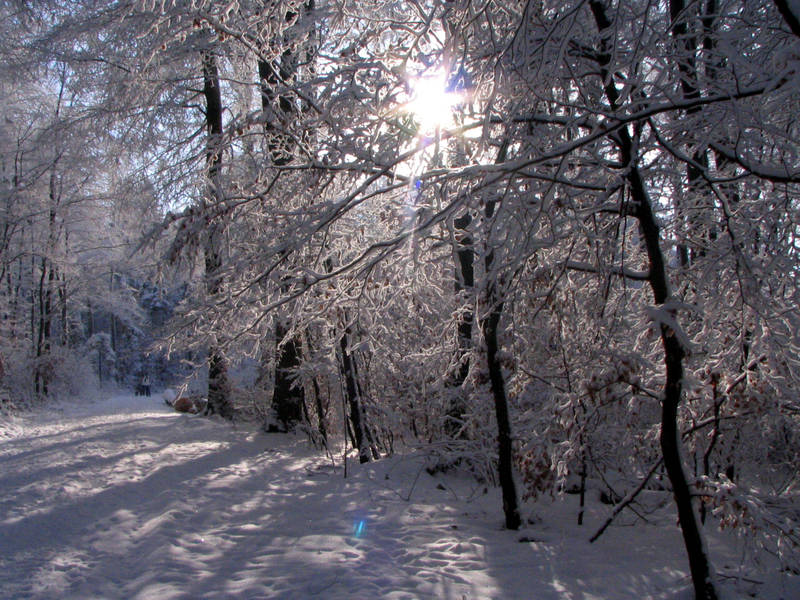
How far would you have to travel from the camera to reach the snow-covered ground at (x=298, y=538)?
3.57m

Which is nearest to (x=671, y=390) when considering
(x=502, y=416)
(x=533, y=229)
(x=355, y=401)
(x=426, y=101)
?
(x=533, y=229)

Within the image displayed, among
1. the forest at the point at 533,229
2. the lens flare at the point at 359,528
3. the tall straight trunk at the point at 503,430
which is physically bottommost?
the lens flare at the point at 359,528

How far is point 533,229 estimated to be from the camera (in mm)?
2646

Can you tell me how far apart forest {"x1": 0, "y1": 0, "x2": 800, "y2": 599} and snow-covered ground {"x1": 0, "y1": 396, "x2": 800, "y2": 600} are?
0.41m

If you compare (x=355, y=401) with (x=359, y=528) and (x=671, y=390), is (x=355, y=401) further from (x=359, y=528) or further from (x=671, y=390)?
(x=671, y=390)

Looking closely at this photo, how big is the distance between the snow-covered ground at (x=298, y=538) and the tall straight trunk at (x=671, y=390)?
1.37 ft

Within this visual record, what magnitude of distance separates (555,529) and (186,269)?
15.3 feet

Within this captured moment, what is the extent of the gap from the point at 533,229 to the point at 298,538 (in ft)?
11.3

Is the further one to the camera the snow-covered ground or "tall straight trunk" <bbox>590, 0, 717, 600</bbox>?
the snow-covered ground

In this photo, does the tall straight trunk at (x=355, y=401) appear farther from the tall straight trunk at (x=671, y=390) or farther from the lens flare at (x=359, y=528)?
the tall straight trunk at (x=671, y=390)

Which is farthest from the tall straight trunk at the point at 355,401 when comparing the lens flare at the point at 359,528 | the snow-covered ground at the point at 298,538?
the lens flare at the point at 359,528

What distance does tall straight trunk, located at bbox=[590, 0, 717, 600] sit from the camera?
3.31 m

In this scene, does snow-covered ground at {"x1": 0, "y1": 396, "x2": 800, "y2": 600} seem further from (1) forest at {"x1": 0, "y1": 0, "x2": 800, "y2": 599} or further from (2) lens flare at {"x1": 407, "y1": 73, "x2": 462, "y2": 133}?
(2) lens flare at {"x1": 407, "y1": 73, "x2": 462, "y2": 133}

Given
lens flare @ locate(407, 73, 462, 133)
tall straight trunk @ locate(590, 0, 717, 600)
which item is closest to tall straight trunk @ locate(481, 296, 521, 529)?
tall straight trunk @ locate(590, 0, 717, 600)
